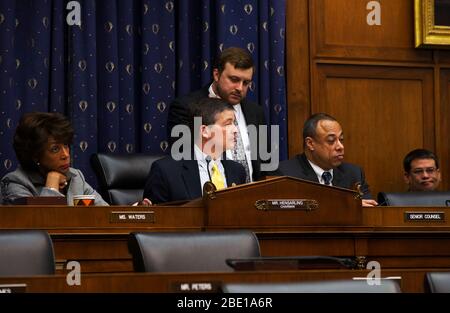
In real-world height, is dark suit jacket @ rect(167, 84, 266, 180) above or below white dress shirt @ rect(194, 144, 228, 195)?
above

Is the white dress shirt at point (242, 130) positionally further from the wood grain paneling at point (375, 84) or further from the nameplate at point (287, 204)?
the nameplate at point (287, 204)

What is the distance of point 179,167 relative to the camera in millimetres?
5223

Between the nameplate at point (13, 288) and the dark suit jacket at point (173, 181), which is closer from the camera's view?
the nameplate at point (13, 288)

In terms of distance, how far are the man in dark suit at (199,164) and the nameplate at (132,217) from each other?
2.13ft

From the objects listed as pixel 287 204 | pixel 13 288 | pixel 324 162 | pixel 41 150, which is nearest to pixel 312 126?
pixel 324 162

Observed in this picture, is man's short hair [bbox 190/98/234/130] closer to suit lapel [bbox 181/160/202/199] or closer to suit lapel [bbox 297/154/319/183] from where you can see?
suit lapel [bbox 181/160/202/199]

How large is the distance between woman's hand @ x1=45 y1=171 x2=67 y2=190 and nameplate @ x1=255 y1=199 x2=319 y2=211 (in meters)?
1.06

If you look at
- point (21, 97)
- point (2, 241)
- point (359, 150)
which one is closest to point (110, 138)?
point (21, 97)

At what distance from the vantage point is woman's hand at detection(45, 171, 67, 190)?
16.0ft

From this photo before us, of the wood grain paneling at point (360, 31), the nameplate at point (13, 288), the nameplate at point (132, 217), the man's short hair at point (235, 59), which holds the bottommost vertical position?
the nameplate at point (132, 217)

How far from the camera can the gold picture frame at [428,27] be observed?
24.7 ft

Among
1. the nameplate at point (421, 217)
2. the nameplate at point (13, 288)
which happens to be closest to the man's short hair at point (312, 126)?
the nameplate at point (421, 217)

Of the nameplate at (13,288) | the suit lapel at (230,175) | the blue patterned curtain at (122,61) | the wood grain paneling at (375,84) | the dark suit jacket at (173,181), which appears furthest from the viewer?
the wood grain paneling at (375,84)

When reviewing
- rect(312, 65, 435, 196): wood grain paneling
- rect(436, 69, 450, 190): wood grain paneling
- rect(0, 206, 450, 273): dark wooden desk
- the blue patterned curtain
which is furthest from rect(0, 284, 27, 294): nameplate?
rect(436, 69, 450, 190): wood grain paneling
